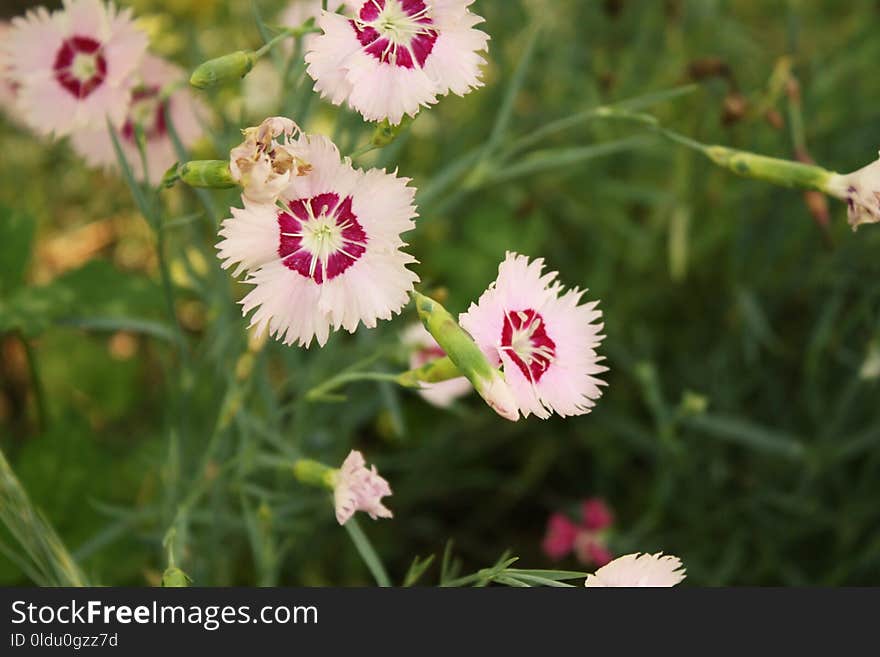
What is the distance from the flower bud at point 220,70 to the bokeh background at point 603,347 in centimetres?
35

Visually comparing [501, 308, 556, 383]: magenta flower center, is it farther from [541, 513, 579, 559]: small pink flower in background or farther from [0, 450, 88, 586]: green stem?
[541, 513, 579, 559]: small pink flower in background

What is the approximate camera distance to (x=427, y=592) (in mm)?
768

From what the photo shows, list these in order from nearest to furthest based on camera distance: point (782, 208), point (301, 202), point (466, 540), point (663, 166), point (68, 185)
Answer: point (301, 202) → point (782, 208) → point (466, 540) → point (663, 166) → point (68, 185)

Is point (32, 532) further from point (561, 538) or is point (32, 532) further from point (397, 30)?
point (561, 538)

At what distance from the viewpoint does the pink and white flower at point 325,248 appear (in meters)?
0.69

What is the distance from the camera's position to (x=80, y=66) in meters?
0.92

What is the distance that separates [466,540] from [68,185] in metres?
1.09

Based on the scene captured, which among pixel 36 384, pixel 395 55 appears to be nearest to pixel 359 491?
pixel 395 55

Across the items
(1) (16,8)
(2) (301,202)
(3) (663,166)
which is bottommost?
(2) (301,202)

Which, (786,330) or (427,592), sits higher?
(786,330)

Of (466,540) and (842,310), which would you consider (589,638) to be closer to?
(466,540)

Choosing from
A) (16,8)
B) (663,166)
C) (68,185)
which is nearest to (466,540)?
(663,166)

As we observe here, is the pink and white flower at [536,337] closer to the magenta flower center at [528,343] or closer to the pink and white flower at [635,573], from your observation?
the magenta flower center at [528,343]

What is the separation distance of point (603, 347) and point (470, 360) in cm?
82
